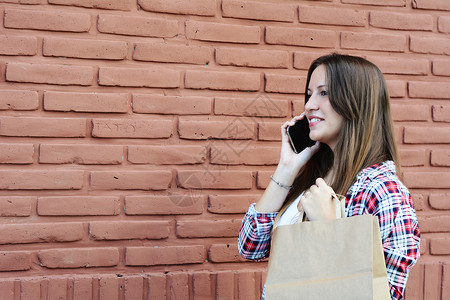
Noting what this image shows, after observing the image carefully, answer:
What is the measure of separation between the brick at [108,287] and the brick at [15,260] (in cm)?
35

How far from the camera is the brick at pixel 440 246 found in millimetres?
3094

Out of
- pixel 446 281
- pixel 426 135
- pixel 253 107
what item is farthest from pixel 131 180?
pixel 446 281

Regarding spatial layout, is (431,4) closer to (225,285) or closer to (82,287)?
(225,285)

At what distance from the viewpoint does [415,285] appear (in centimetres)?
303

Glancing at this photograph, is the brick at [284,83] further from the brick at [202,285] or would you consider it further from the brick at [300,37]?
the brick at [202,285]

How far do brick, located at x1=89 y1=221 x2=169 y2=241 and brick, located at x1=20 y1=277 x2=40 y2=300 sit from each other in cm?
33

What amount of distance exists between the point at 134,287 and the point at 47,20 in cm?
136

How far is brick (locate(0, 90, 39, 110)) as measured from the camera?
2625 mm

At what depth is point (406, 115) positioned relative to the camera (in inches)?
123

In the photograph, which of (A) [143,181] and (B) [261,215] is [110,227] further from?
(B) [261,215]

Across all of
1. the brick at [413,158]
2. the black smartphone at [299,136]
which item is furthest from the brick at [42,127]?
the brick at [413,158]

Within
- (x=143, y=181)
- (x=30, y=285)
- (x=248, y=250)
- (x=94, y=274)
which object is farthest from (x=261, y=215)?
(x=30, y=285)

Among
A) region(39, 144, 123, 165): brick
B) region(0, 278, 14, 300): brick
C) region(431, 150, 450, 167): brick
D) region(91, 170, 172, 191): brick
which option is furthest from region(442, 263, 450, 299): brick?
region(0, 278, 14, 300): brick

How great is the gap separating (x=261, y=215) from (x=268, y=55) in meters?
1.00
